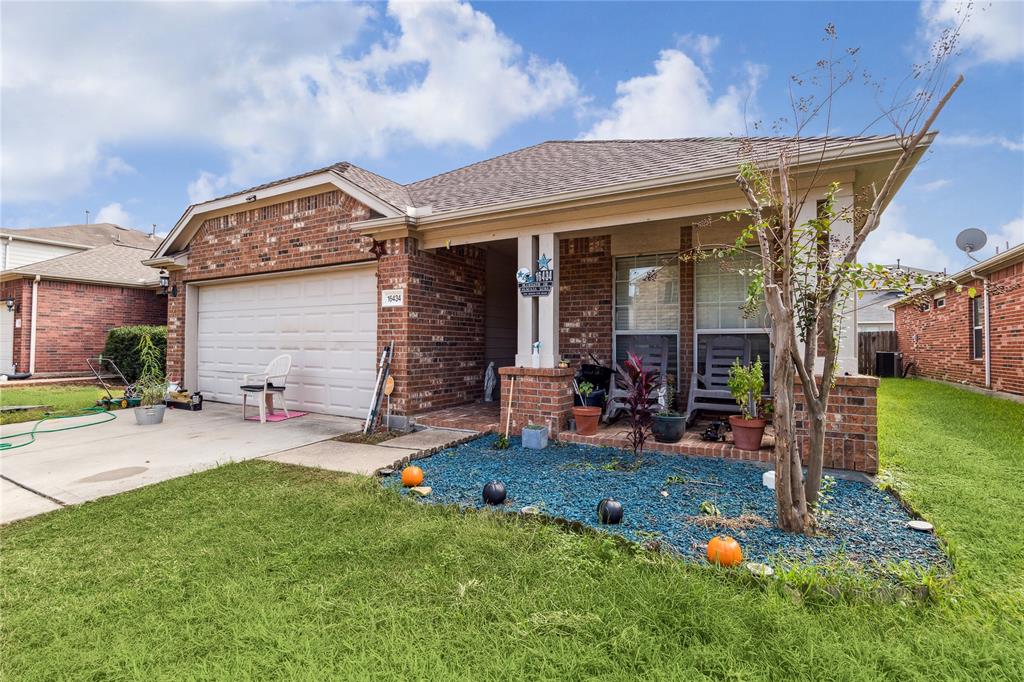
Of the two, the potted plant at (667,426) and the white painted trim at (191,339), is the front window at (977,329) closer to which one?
the potted plant at (667,426)

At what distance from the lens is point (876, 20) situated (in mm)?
4645

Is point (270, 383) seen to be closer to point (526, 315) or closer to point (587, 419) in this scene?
point (526, 315)

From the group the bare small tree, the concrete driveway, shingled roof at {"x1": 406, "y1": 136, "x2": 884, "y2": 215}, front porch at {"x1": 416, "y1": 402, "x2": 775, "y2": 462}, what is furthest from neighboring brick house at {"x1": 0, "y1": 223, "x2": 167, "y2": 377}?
the bare small tree

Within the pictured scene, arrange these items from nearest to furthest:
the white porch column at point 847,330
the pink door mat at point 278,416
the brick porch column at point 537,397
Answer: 1. the white porch column at point 847,330
2. the brick porch column at point 537,397
3. the pink door mat at point 278,416

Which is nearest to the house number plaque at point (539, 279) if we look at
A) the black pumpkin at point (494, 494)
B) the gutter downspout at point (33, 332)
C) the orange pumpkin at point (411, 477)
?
the orange pumpkin at point (411, 477)

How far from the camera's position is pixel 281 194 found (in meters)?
7.36

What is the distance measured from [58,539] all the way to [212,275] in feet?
21.8

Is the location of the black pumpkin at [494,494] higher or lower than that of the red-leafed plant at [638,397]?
lower

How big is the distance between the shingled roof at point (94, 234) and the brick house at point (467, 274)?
18.7 metres

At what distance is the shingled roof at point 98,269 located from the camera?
43.6 ft

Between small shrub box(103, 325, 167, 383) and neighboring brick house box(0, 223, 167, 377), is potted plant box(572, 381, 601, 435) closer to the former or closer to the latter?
small shrub box(103, 325, 167, 383)

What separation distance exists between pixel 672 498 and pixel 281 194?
7.18 metres

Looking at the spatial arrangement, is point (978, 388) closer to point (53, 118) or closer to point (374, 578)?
point (374, 578)

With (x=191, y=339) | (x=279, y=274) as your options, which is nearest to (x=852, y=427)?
(x=279, y=274)
